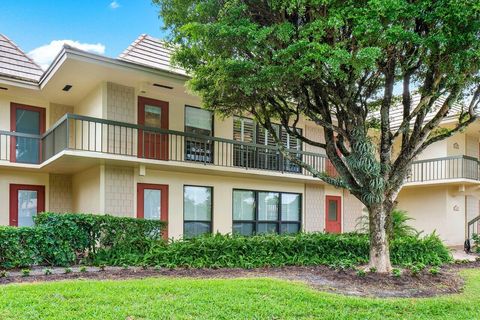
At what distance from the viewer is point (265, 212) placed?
1638 cm

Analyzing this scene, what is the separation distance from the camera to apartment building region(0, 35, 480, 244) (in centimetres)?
1217

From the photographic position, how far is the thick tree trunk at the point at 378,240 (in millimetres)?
8938

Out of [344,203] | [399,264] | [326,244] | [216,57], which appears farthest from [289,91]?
[344,203]

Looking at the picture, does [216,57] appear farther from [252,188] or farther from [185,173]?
[252,188]

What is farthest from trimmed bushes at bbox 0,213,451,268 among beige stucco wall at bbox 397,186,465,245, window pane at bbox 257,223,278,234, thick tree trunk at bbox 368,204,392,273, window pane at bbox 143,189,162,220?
beige stucco wall at bbox 397,186,465,245

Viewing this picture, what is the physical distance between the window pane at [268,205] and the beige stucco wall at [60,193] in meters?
7.26

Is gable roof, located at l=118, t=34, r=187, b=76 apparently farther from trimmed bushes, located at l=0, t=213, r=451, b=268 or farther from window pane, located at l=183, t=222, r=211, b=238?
trimmed bushes, located at l=0, t=213, r=451, b=268

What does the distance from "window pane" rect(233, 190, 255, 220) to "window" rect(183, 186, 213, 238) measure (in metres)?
1.22

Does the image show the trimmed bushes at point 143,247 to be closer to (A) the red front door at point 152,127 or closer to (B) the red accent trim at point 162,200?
(B) the red accent trim at point 162,200

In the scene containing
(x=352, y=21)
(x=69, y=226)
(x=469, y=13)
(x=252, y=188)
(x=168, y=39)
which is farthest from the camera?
(x=252, y=188)

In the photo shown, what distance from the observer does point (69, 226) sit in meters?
9.59

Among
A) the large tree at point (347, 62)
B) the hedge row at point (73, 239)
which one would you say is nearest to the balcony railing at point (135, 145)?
the hedge row at point (73, 239)

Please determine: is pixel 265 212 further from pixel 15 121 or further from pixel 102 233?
pixel 15 121

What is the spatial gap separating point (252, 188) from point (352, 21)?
30.5ft
